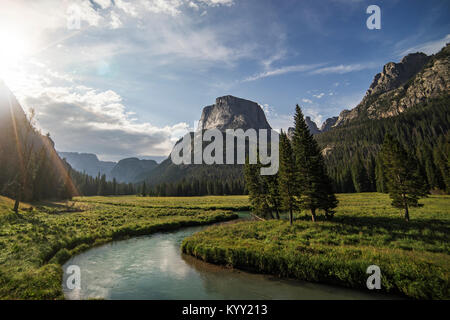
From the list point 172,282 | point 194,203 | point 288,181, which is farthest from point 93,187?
point 172,282

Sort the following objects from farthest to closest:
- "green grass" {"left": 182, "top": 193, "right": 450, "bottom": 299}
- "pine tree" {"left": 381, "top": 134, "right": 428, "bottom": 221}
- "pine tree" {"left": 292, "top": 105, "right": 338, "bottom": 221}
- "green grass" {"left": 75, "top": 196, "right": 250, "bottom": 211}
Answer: "green grass" {"left": 75, "top": 196, "right": 250, "bottom": 211}, "pine tree" {"left": 292, "top": 105, "right": 338, "bottom": 221}, "pine tree" {"left": 381, "top": 134, "right": 428, "bottom": 221}, "green grass" {"left": 182, "top": 193, "right": 450, "bottom": 299}

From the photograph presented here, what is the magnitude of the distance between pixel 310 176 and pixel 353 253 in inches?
680

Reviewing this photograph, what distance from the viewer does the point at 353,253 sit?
17641 millimetres

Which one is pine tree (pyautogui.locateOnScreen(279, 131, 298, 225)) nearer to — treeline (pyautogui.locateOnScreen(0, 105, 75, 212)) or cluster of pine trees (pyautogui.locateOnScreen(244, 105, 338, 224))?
cluster of pine trees (pyautogui.locateOnScreen(244, 105, 338, 224))

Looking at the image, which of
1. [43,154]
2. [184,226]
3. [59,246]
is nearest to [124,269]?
[59,246]

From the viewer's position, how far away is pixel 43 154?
3125 inches

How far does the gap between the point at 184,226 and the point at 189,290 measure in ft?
95.3

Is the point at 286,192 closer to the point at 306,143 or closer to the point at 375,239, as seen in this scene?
the point at 306,143

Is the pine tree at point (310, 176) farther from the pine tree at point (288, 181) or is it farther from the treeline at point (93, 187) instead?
the treeline at point (93, 187)

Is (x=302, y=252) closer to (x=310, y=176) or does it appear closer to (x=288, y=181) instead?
(x=288, y=181)

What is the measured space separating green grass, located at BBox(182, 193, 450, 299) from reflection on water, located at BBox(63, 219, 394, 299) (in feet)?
3.46

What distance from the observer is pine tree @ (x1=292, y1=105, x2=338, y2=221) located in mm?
33125

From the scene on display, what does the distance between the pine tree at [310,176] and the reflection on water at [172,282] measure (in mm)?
19632

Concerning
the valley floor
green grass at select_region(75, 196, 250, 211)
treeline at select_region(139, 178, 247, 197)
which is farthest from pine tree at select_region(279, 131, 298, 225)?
treeline at select_region(139, 178, 247, 197)
